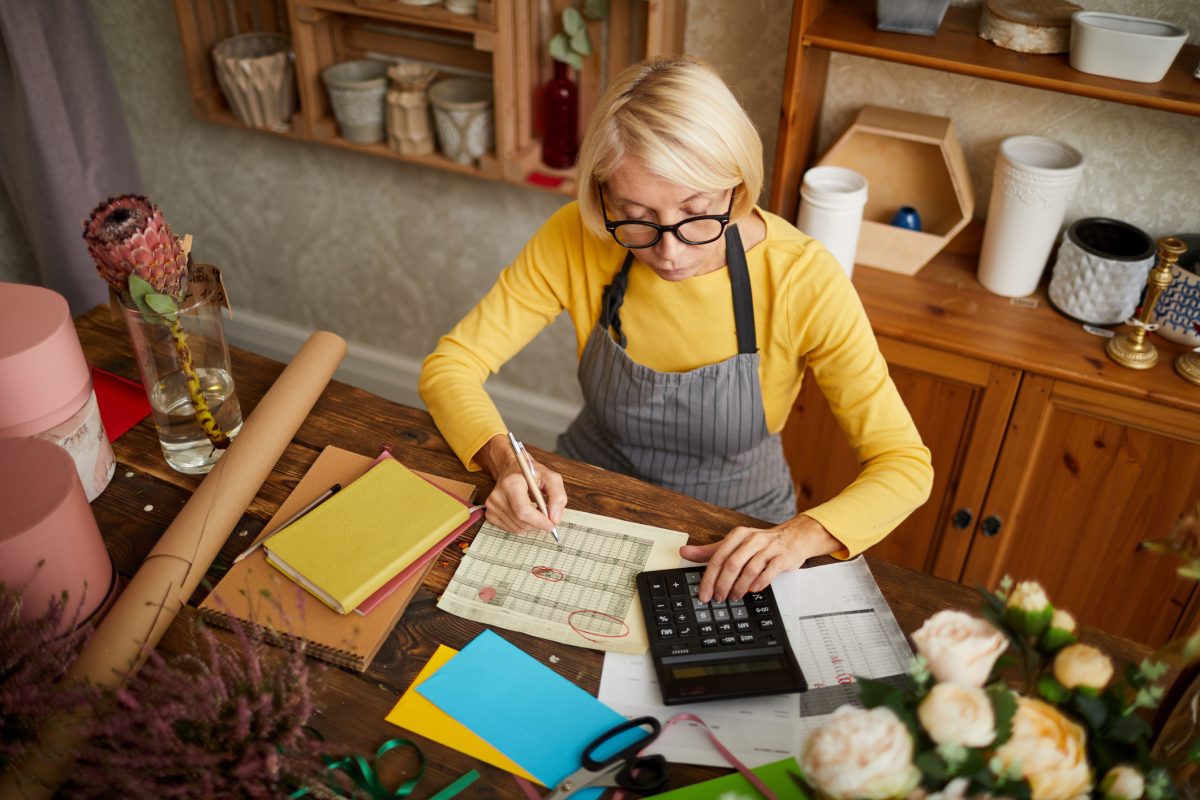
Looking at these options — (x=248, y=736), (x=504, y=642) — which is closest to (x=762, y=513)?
(x=504, y=642)

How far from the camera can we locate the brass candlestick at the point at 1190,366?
1.90 meters

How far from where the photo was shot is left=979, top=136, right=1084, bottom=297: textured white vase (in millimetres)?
1994

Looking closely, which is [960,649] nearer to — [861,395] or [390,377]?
[861,395]

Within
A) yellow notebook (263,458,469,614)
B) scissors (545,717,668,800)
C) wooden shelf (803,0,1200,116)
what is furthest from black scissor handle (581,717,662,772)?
wooden shelf (803,0,1200,116)

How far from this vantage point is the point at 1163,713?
96 centimetres

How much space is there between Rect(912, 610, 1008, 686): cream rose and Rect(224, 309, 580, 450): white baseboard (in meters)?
2.36

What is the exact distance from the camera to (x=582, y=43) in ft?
7.68

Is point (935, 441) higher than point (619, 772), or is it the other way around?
point (619, 772)

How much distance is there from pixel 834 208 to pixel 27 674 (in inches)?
66.0

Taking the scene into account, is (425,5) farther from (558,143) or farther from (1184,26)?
(1184,26)

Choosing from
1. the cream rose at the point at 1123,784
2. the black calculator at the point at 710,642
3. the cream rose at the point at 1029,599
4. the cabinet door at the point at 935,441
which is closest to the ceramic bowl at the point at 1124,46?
the cabinet door at the point at 935,441

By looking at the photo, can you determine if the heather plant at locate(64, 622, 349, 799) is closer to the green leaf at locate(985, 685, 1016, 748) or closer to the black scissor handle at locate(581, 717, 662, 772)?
the black scissor handle at locate(581, 717, 662, 772)

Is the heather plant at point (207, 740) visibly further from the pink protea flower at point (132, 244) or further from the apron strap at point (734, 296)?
the apron strap at point (734, 296)

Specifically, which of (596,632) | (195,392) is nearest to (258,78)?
(195,392)
